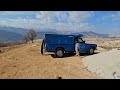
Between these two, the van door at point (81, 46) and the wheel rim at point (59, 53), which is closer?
the wheel rim at point (59, 53)

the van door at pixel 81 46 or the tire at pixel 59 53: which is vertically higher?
the van door at pixel 81 46

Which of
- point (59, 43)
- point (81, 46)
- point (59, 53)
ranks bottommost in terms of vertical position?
point (59, 53)

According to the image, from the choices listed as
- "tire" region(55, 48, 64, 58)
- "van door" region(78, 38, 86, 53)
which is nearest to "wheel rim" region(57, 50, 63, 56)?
"tire" region(55, 48, 64, 58)

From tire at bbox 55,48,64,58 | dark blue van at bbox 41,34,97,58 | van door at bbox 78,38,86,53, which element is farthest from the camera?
van door at bbox 78,38,86,53

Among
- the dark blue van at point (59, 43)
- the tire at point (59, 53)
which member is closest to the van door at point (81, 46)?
the dark blue van at point (59, 43)

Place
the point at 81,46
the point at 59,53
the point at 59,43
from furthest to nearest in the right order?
the point at 81,46 < the point at 59,53 < the point at 59,43

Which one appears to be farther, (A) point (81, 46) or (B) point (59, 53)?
(A) point (81, 46)

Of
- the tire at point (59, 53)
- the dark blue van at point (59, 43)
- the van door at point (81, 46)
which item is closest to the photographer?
the dark blue van at point (59, 43)

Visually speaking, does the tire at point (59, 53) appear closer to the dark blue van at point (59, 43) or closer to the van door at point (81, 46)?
the dark blue van at point (59, 43)

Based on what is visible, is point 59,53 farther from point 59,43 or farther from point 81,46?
point 81,46

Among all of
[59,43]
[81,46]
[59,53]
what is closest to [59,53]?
[59,53]

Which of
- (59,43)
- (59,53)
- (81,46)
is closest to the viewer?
(59,43)

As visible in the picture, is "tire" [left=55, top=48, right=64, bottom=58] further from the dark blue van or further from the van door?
the van door
